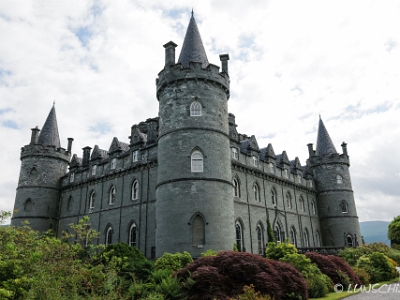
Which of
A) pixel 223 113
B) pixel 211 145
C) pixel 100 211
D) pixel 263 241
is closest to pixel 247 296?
pixel 211 145

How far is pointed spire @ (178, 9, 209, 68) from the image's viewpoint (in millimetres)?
23594

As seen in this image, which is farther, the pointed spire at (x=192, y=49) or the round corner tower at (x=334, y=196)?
the round corner tower at (x=334, y=196)

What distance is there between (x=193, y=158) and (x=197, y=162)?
0.37 metres

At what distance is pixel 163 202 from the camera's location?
2075 cm

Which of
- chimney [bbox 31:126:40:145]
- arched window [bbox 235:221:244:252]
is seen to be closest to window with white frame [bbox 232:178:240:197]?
arched window [bbox 235:221:244:252]

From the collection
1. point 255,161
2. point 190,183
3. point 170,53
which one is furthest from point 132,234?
point 170,53

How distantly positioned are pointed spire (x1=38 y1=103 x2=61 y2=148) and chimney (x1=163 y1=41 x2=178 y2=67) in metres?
19.9

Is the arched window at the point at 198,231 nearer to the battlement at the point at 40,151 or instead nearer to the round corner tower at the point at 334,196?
the battlement at the point at 40,151

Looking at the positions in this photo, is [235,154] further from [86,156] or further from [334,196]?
[334,196]

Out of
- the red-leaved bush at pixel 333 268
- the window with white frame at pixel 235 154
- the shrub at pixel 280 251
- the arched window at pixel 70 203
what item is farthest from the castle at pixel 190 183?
the red-leaved bush at pixel 333 268

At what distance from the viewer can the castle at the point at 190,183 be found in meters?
20.4

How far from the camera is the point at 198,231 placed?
1958cm

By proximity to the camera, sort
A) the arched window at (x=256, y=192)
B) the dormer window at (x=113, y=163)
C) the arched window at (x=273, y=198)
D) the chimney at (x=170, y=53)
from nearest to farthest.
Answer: the chimney at (x=170, y=53) → the arched window at (x=256, y=192) → the dormer window at (x=113, y=163) → the arched window at (x=273, y=198)

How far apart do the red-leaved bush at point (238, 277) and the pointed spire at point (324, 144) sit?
32.8 m
